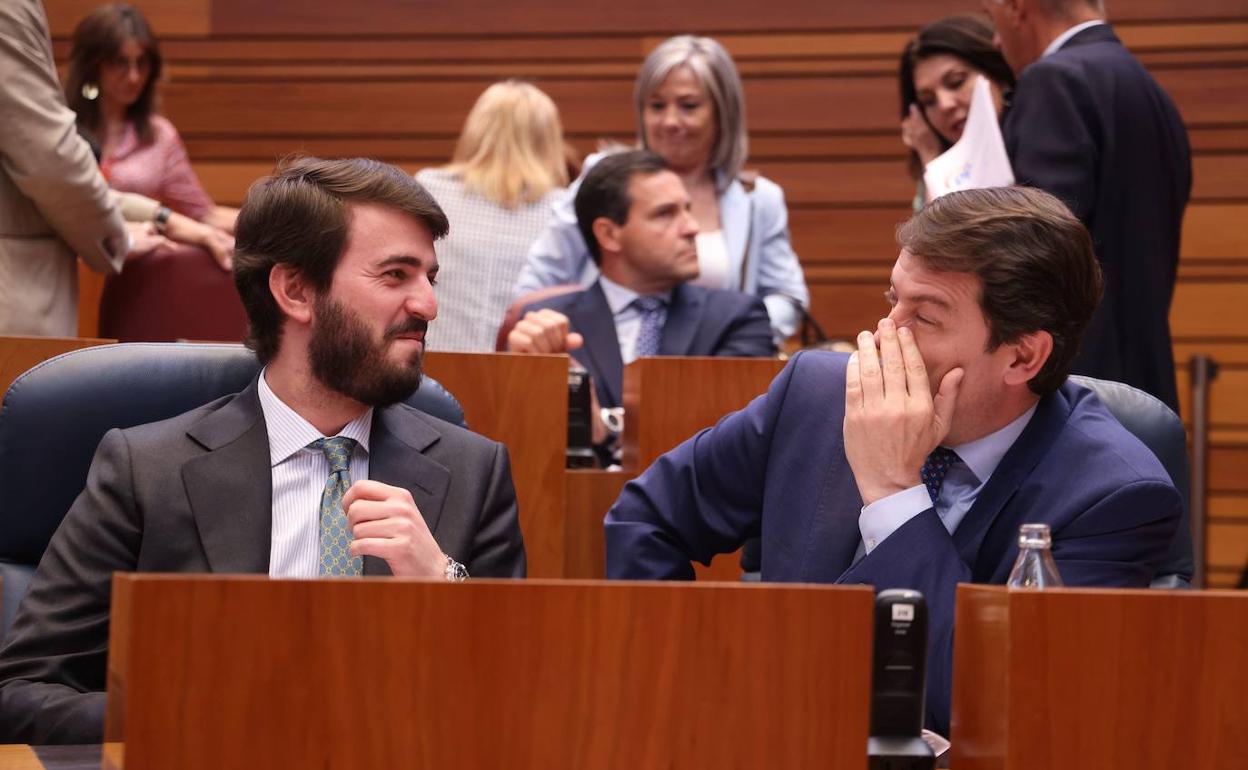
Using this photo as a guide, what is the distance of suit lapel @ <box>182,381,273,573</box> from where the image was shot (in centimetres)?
200

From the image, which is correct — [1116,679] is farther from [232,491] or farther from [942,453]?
[232,491]

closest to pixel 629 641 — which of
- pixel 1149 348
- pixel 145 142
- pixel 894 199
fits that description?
pixel 1149 348

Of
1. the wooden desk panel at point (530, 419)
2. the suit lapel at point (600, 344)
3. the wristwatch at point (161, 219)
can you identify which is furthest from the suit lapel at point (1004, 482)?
the wristwatch at point (161, 219)

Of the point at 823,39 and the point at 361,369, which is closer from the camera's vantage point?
the point at 361,369

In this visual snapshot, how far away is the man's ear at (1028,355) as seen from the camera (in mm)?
2045

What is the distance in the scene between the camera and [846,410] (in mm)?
2041

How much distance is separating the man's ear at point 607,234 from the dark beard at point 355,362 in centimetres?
177

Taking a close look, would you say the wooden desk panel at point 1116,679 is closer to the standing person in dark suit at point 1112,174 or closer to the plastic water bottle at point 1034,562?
the plastic water bottle at point 1034,562

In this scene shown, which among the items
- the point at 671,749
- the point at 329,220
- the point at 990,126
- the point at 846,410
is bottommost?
the point at 671,749

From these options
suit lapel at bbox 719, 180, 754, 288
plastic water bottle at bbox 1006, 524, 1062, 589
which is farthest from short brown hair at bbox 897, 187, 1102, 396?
suit lapel at bbox 719, 180, 754, 288

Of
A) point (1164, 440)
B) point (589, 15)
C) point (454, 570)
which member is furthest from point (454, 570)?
point (589, 15)

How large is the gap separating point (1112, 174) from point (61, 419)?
2139 millimetres

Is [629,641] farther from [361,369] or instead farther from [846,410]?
[361,369]

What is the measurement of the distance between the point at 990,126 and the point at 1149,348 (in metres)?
0.59
